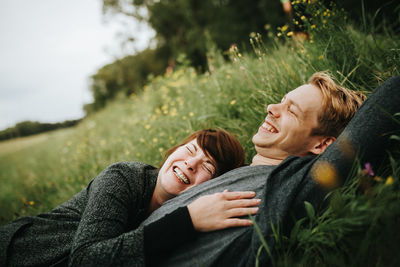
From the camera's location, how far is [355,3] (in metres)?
8.30

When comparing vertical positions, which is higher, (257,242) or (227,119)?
(227,119)

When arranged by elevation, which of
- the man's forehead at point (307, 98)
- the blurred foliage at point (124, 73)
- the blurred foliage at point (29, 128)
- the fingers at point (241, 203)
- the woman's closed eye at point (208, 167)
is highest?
the blurred foliage at point (124, 73)

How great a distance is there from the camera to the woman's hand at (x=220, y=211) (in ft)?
4.09

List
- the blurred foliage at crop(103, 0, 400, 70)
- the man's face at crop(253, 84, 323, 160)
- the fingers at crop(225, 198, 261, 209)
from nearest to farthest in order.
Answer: the fingers at crop(225, 198, 261, 209), the man's face at crop(253, 84, 323, 160), the blurred foliage at crop(103, 0, 400, 70)

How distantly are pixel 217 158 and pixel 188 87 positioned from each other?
281cm

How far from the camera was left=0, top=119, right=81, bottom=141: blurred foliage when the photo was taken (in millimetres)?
5595

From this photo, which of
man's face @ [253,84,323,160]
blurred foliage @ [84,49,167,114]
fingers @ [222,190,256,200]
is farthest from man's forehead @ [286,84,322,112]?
blurred foliage @ [84,49,167,114]

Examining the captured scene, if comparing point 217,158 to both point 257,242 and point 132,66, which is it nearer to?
point 257,242

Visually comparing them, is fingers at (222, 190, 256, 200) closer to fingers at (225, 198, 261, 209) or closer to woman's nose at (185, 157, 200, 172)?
fingers at (225, 198, 261, 209)

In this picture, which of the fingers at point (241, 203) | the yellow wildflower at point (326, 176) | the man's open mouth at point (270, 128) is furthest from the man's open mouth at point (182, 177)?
the yellow wildflower at point (326, 176)

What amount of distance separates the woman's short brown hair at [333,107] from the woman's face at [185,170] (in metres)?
0.84

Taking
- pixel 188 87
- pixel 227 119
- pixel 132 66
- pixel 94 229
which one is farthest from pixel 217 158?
pixel 132 66

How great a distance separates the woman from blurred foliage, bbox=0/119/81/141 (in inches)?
205

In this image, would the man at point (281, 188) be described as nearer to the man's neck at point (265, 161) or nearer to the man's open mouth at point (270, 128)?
the man's neck at point (265, 161)
